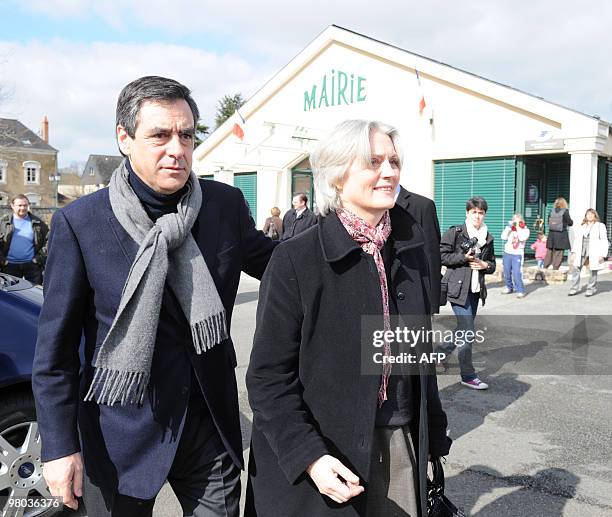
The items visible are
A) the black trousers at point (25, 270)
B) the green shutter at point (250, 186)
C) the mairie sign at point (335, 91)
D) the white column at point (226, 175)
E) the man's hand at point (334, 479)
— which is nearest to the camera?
the man's hand at point (334, 479)

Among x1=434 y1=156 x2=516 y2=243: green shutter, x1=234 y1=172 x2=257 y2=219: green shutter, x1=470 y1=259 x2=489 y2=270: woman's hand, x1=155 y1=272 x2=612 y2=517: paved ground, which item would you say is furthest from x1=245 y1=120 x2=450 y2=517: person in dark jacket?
x1=234 y1=172 x2=257 y2=219: green shutter

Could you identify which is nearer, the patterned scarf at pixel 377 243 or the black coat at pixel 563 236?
the patterned scarf at pixel 377 243

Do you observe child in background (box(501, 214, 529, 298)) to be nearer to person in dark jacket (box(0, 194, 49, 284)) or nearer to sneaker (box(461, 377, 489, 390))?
sneaker (box(461, 377, 489, 390))

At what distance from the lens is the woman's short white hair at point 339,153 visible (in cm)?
209

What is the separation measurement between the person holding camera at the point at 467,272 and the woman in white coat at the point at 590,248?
21.3 feet

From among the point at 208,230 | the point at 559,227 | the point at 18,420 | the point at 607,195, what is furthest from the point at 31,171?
the point at 208,230

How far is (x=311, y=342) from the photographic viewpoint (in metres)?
2.04

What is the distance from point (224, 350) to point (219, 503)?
54 cm

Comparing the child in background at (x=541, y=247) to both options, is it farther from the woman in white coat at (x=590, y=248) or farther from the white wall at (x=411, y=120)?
the woman in white coat at (x=590, y=248)

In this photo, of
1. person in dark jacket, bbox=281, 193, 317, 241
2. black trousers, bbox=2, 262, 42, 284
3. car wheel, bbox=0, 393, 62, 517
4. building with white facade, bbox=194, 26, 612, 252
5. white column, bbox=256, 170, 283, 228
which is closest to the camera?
car wheel, bbox=0, 393, 62, 517

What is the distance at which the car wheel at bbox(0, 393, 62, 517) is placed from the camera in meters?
3.24

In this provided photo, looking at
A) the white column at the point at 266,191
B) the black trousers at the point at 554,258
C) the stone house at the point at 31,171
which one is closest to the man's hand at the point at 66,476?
the black trousers at the point at 554,258

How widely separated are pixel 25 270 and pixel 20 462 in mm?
5700

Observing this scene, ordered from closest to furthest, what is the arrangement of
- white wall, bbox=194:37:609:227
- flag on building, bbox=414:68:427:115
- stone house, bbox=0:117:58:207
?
white wall, bbox=194:37:609:227 < flag on building, bbox=414:68:427:115 < stone house, bbox=0:117:58:207
